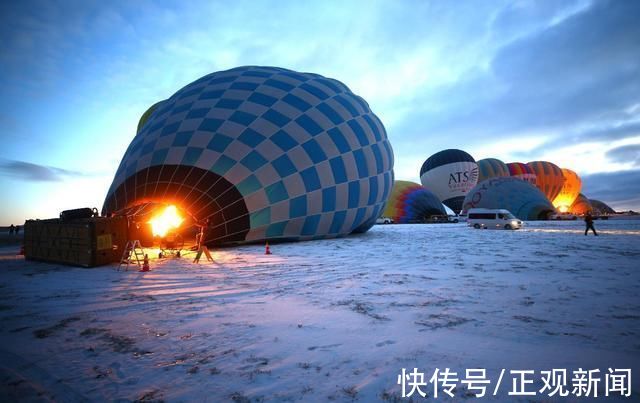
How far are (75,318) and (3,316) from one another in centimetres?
91

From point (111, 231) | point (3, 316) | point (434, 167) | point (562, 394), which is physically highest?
point (434, 167)

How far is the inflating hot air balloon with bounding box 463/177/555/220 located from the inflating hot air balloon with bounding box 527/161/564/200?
63.0ft

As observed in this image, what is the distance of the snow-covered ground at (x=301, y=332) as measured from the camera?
2.10 metres

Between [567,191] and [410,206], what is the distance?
3179cm

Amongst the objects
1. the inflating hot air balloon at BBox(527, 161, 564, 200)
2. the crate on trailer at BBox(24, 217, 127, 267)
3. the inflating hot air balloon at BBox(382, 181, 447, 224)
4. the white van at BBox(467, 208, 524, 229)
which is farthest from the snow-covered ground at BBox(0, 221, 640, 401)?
the inflating hot air balloon at BBox(527, 161, 564, 200)

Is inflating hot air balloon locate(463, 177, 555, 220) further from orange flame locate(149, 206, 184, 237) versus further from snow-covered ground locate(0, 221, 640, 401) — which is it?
orange flame locate(149, 206, 184, 237)

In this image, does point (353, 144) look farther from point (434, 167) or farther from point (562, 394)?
point (434, 167)

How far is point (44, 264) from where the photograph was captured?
24.1 ft

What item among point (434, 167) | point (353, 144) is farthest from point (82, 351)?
point (434, 167)

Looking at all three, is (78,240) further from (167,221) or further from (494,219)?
(494,219)

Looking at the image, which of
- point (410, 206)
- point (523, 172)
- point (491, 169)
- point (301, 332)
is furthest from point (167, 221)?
point (523, 172)

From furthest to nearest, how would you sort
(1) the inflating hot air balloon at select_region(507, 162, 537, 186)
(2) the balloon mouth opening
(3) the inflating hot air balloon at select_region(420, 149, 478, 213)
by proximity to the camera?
(1) the inflating hot air balloon at select_region(507, 162, 537, 186)
(3) the inflating hot air balloon at select_region(420, 149, 478, 213)
(2) the balloon mouth opening

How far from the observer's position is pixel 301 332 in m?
2.91

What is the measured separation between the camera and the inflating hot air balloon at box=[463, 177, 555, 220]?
27.7 m
